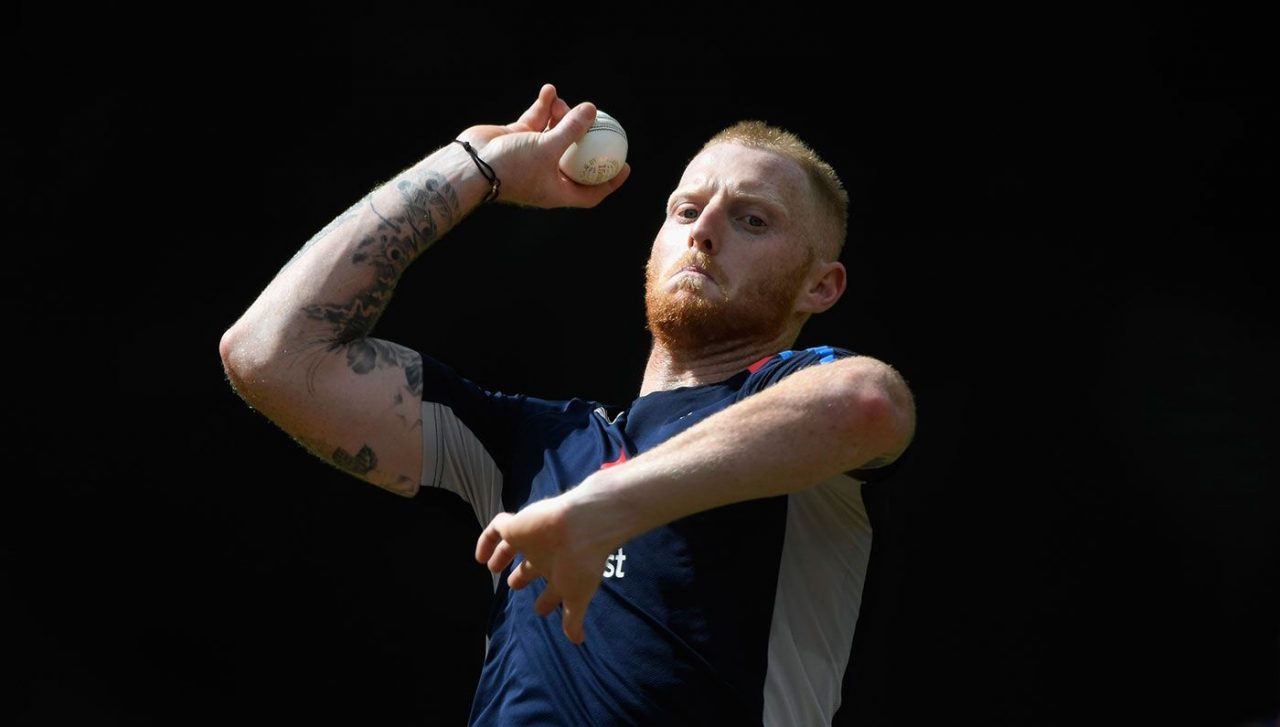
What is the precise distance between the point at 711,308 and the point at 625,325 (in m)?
→ 1.77

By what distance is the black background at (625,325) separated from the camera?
14.2 ft

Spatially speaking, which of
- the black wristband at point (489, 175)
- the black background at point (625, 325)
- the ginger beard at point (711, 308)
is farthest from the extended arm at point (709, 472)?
the black background at point (625, 325)

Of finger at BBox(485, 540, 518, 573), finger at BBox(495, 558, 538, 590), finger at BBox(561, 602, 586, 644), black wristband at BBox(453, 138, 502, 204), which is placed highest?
black wristband at BBox(453, 138, 502, 204)

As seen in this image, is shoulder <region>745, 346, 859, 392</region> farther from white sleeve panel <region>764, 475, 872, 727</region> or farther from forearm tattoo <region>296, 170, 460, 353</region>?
forearm tattoo <region>296, 170, 460, 353</region>

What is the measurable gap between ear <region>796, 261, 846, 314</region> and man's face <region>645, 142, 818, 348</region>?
0.10ft

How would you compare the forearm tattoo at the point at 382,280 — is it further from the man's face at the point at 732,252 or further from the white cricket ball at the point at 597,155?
the man's face at the point at 732,252

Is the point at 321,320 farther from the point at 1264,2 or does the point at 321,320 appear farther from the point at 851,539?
the point at 1264,2

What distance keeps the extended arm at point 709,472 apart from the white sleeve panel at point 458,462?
73 centimetres

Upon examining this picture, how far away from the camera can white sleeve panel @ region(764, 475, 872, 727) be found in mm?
2529

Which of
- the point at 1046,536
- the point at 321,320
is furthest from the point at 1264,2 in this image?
the point at 321,320

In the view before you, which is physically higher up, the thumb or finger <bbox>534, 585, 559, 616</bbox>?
the thumb

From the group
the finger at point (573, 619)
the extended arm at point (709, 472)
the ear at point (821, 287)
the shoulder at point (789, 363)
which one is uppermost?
the ear at point (821, 287)

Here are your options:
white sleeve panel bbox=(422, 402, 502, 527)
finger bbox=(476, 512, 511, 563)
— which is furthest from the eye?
finger bbox=(476, 512, 511, 563)

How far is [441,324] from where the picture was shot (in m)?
4.61
